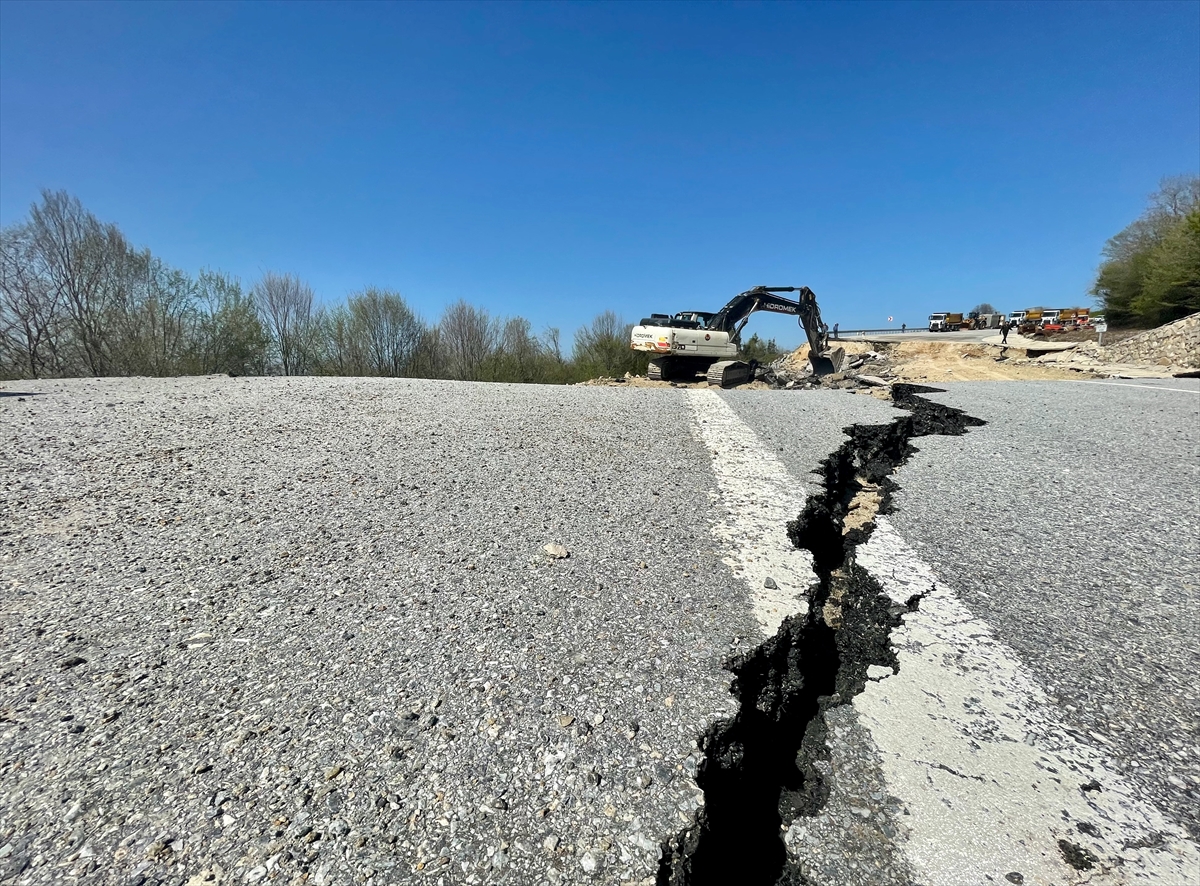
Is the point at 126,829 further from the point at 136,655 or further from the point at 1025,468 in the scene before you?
the point at 1025,468

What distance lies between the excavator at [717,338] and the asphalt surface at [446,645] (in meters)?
9.69

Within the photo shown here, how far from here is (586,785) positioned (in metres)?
1.29

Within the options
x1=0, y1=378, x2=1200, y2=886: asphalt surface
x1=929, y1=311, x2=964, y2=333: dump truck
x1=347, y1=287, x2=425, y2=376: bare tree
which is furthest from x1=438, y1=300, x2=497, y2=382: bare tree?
x1=929, y1=311, x2=964, y2=333: dump truck

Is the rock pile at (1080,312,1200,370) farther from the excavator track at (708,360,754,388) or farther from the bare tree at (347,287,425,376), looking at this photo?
the bare tree at (347,287,425,376)

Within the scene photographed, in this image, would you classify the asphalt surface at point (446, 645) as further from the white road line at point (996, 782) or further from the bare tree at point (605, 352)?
the bare tree at point (605, 352)

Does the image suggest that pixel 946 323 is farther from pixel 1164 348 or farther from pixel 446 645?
pixel 446 645

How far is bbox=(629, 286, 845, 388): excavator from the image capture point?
13.5 m

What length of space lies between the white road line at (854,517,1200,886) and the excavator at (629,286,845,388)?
1147cm

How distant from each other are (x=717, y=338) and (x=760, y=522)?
11.7 meters

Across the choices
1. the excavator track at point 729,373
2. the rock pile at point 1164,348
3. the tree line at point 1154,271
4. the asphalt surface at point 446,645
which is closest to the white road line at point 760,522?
the asphalt surface at point 446,645

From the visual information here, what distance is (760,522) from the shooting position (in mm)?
2977

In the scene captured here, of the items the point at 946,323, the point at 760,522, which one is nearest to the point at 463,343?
the point at 760,522

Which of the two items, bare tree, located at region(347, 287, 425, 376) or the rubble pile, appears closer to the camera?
the rubble pile

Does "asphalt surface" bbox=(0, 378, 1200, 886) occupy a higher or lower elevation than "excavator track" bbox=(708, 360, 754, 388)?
lower
